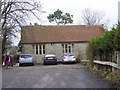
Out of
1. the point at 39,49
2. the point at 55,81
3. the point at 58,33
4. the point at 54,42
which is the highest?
the point at 58,33

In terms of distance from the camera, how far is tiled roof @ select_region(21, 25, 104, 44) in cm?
3153

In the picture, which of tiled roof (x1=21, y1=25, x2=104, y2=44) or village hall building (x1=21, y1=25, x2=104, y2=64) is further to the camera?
tiled roof (x1=21, y1=25, x2=104, y2=44)

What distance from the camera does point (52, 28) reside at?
33.9 m

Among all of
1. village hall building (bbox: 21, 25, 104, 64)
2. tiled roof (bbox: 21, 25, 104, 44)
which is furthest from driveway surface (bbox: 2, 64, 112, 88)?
tiled roof (bbox: 21, 25, 104, 44)

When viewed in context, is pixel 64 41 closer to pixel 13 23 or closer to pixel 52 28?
pixel 52 28

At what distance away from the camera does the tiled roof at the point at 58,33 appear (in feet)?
103

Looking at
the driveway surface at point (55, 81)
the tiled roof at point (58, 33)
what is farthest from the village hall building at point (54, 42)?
the driveway surface at point (55, 81)

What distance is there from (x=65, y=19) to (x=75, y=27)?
17092 mm

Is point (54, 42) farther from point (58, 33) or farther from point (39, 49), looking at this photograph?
point (39, 49)

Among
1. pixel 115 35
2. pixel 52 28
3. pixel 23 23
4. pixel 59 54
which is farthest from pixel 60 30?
pixel 115 35

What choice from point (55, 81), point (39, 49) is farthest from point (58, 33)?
point (55, 81)

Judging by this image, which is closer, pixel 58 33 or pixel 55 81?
pixel 55 81

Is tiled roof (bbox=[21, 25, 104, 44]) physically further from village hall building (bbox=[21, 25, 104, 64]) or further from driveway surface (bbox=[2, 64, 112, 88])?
driveway surface (bbox=[2, 64, 112, 88])

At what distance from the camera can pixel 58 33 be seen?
3288 cm
